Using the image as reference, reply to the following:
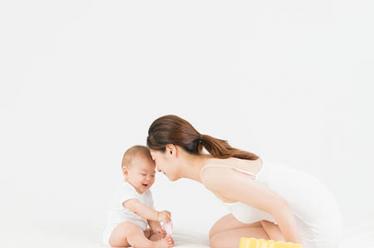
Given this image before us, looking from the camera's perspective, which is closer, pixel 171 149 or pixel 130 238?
pixel 171 149

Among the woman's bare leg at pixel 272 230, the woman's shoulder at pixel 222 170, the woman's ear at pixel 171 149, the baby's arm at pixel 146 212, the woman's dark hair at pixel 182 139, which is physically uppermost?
the woman's dark hair at pixel 182 139

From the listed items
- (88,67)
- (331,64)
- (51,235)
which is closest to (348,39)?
(331,64)

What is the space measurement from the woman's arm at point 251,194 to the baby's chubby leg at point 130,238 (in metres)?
0.43

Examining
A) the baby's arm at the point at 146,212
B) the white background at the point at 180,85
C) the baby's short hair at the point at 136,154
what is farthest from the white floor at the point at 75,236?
the white background at the point at 180,85

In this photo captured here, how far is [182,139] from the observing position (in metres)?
2.96

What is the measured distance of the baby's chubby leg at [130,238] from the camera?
309 cm

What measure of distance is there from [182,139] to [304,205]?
618 millimetres

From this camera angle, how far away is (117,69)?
4.94 metres

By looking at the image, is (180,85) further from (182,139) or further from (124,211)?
(182,139)

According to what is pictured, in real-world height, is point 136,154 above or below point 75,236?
above

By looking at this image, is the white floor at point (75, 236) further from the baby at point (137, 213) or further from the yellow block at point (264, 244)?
the yellow block at point (264, 244)

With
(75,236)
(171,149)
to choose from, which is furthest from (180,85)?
(171,149)

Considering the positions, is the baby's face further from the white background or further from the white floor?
the white background

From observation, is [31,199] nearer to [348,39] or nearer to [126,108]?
[126,108]
